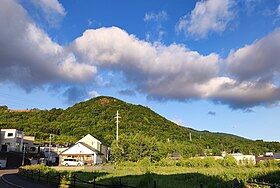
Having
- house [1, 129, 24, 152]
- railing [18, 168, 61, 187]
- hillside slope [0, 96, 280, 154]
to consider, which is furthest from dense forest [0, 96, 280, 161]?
railing [18, 168, 61, 187]

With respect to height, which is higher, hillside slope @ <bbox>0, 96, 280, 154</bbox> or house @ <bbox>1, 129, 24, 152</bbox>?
hillside slope @ <bbox>0, 96, 280, 154</bbox>

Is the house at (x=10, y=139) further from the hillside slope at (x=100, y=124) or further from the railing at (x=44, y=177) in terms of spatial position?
the railing at (x=44, y=177)

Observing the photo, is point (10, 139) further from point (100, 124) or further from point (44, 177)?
point (100, 124)

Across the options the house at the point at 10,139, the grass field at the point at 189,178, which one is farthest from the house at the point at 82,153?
the grass field at the point at 189,178

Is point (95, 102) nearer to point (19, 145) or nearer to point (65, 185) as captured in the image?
point (19, 145)

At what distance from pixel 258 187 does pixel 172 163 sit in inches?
1769

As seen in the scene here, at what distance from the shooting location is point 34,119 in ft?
447

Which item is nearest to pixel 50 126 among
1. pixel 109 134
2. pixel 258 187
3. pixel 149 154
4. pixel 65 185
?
A: pixel 109 134

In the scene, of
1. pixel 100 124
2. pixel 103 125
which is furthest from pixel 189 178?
pixel 100 124

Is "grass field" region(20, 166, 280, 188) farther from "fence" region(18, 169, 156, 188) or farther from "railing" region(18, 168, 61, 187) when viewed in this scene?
"railing" region(18, 168, 61, 187)

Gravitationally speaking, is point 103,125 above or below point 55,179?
above

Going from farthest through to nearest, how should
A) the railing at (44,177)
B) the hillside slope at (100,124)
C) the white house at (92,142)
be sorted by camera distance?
the hillside slope at (100,124)
the white house at (92,142)
the railing at (44,177)

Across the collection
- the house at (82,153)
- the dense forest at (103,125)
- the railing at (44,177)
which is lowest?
the railing at (44,177)

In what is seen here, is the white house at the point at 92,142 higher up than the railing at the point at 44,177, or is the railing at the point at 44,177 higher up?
the white house at the point at 92,142
